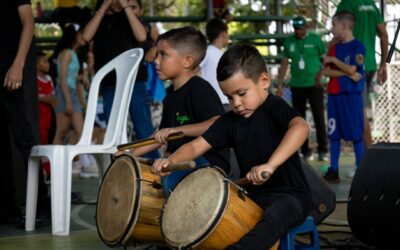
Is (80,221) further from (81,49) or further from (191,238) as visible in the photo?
(81,49)

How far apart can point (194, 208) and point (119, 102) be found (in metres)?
2.58

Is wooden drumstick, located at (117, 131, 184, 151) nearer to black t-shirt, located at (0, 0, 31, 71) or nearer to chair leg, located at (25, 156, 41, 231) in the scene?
chair leg, located at (25, 156, 41, 231)

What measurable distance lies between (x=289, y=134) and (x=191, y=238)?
2.08 feet

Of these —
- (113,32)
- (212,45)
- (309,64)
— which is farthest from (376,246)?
(309,64)

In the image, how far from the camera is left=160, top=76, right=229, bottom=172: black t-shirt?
528 centimetres

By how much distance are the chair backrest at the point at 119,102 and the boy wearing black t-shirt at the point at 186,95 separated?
101cm

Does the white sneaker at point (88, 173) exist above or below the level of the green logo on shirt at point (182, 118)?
below

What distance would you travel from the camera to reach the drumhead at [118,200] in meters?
4.71

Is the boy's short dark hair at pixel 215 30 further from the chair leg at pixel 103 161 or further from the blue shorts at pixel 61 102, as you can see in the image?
the blue shorts at pixel 61 102

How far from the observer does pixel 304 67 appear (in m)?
12.5

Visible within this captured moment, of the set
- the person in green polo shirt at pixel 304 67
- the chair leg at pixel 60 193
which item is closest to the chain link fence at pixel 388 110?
the person in green polo shirt at pixel 304 67

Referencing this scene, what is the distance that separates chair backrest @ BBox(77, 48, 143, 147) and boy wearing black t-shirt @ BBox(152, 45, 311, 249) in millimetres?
1970

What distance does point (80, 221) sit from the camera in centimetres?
702

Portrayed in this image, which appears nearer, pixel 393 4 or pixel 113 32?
pixel 113 32
